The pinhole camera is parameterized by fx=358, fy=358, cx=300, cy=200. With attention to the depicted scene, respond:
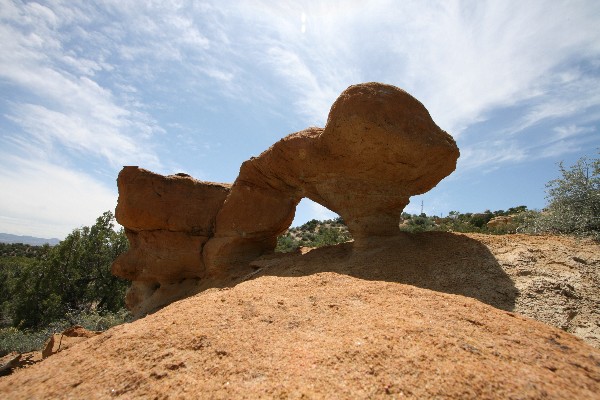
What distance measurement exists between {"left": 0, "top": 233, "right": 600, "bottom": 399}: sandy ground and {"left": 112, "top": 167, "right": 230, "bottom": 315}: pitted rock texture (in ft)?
13.4

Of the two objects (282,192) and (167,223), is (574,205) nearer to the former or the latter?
(282,192)

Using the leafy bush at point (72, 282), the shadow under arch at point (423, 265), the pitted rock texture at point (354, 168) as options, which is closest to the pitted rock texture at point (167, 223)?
the pitted rock texture at point (354, 168)

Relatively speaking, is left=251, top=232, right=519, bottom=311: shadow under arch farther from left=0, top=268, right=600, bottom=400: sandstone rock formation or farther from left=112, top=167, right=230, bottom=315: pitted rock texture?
left=112, top=167, right=230, bottom=315: pitted rock texture

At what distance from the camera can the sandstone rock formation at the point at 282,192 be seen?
6.16 meters

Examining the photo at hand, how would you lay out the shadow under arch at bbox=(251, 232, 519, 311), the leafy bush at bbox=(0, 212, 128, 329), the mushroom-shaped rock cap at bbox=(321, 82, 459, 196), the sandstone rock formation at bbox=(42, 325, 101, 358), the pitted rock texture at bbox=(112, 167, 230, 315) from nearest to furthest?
the shadow under arch at bbox=(251, 232, 519, 311) → the sandstone rock formation at bbox=(42, 325, 101, 358) → the mushroom-shaped rock cap at bbox=(321, 82, 459, 196) → the pitted rock texture at bbox=(112, 167, 230, 315) → the leafy bush at bbox=(0, 212, 128, 329)

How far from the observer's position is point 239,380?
2822 millimetres

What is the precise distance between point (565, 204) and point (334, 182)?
4241mm

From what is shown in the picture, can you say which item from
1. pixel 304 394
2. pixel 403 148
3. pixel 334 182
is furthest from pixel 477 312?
pixel 334 182

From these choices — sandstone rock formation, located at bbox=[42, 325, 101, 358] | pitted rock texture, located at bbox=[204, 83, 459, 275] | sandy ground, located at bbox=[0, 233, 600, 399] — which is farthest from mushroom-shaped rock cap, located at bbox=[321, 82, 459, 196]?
sandstone rock formation, located at bbox=[42, 325, 101, 358]

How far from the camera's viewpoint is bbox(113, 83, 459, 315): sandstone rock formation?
6156 millimetres

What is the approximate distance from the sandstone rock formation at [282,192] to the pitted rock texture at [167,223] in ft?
0.08

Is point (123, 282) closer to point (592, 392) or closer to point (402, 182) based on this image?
point (402, 182)

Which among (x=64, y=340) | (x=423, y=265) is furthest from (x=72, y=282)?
(x=423, y=265)

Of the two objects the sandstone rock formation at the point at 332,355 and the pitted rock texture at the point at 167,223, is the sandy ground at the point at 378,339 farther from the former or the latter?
the pitted rock texture at the point at 167,223
